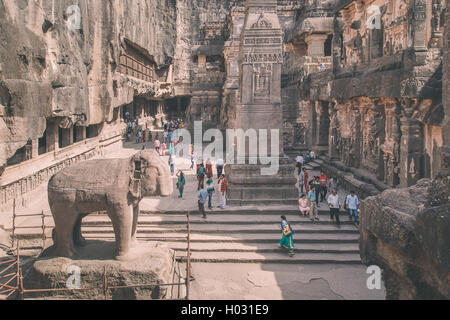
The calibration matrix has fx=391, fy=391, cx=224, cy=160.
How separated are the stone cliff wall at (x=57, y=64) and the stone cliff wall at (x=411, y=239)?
788 cm

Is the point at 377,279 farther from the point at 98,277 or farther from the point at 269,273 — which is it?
the point at 98,277

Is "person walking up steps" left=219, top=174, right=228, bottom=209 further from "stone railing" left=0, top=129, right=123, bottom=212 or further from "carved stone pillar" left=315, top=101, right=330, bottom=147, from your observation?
"carved stone pillar" left=315, top=101, right=330, bottom=147

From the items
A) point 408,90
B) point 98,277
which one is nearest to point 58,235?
point 98,277

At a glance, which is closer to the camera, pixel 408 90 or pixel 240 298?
pixel 240 298

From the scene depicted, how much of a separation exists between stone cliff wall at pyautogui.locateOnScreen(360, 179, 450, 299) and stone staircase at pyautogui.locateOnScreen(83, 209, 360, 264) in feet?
14.2

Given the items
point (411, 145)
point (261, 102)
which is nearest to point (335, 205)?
point (411, 145)

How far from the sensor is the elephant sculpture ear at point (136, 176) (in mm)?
6570

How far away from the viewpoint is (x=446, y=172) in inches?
164

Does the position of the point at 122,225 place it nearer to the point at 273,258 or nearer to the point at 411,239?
the point at 273,258

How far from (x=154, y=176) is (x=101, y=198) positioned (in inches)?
37.4

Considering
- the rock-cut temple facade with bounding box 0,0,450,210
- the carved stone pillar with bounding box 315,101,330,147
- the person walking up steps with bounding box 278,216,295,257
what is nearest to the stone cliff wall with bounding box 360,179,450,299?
the rock-cut temple facade with bounding box 0,0,450,210

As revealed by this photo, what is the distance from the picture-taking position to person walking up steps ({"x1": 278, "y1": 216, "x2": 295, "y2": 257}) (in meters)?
8.58

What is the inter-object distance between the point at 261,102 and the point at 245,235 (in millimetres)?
4136

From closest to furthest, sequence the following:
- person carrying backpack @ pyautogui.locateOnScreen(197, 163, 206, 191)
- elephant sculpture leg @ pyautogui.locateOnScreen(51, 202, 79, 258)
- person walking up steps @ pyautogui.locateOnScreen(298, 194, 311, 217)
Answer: elephant sculpture leg @ pyautogui.locateOnScreen(51, 202, 79, 258), person walking up steps @ pyautogui.locateOnScreen(298, 194, 311, 217), person carrying backpack @ pyautogui.locateOnScreen(197, 163, 206, 191)
